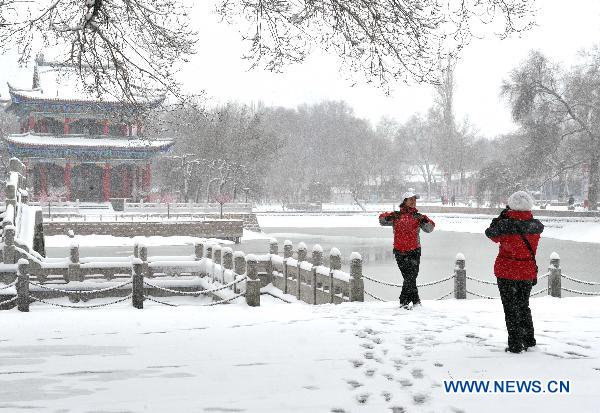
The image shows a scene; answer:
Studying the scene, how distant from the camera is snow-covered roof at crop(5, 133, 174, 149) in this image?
39.9m

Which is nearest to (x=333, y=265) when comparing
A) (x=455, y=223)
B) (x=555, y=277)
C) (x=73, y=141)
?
(x=555, y=277)

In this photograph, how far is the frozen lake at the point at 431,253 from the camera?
1865cm

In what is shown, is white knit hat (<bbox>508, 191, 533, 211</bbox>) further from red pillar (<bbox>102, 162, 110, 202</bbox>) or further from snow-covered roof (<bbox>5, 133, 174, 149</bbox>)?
red pillar (<bbox>102, 162, 110, 202</bbox>)

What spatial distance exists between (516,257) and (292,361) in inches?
90.3

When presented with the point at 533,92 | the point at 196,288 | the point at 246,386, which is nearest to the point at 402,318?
the point at 246,386

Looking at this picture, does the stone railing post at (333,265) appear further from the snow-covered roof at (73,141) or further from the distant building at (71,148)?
the distant building at (71,148)

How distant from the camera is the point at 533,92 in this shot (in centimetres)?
3981

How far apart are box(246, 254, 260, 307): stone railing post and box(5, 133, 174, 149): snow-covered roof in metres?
30.5

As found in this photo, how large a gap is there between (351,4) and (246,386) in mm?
5392

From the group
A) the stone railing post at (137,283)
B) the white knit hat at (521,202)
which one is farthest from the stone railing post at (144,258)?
the white knit hat at (521,202)

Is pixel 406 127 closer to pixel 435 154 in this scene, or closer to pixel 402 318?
pixel 435 154

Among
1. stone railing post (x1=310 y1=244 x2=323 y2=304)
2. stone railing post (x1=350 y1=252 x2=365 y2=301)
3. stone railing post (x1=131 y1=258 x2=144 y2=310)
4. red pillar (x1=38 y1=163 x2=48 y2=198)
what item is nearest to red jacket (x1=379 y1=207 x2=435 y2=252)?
stone railing post (x1=350 y1=252 x2=365 y2=301)

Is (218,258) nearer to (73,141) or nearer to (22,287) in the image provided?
(22,287)

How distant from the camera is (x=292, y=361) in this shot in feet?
20.2
